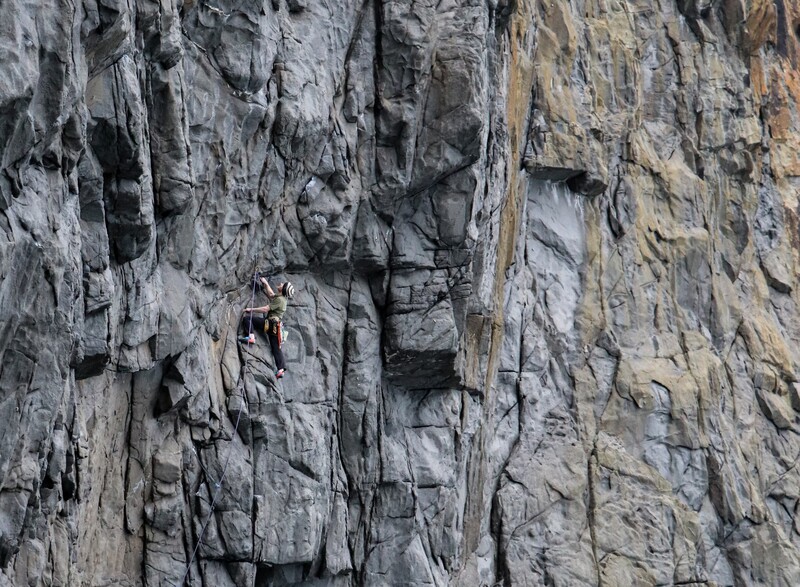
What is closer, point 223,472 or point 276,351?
point 223,472

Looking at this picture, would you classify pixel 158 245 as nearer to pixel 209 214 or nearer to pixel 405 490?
pixel 209 214

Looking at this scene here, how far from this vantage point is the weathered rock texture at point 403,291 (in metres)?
19.9

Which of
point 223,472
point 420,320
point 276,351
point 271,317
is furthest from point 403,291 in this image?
point 223,472

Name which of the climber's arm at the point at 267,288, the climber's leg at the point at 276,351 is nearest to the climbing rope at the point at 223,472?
the climber's arm at the point at 267,288

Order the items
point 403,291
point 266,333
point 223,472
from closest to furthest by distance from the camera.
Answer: point 223,472 → point 266,333 → point 403,291

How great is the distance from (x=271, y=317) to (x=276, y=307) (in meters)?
0.24

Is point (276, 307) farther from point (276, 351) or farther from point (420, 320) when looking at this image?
point (420, 320)

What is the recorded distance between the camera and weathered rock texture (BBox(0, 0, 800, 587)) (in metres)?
19.9

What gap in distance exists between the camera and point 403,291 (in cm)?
3027

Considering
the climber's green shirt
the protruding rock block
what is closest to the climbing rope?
the climber's green shirt

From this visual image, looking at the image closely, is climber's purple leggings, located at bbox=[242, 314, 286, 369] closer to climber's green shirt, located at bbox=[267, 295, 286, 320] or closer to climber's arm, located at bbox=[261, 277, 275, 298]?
climber's green shirt, located at bbox=[267, 295, 286, 320]

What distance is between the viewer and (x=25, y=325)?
57.1ft

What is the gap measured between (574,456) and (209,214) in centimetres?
1651

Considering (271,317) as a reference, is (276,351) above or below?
below
